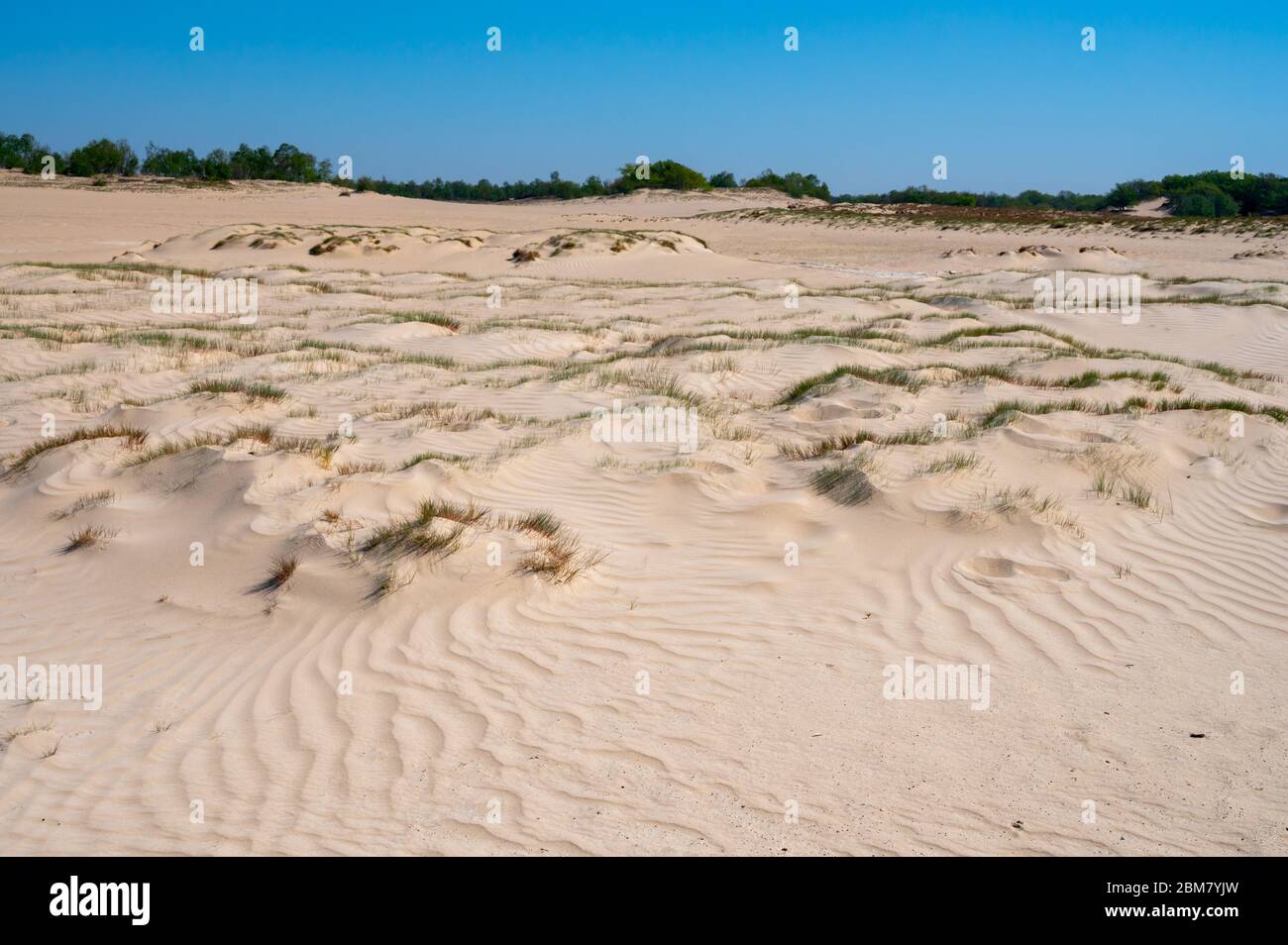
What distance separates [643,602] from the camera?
17.0ft

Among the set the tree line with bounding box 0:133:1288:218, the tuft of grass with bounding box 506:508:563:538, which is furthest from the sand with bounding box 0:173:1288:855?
the tree line with bounding box 0:133:1288:218

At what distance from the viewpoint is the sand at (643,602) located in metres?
3.58

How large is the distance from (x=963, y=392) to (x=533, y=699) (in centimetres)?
638

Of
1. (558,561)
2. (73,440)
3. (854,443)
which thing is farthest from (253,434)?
(854,443)

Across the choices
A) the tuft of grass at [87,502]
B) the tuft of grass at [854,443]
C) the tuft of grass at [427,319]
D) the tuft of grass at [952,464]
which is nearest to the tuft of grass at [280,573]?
the tuft of grass at [87,502]

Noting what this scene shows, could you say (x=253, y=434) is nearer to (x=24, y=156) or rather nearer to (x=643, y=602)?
(x=643, y=602)

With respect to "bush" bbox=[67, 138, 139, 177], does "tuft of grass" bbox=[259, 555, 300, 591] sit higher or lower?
lower

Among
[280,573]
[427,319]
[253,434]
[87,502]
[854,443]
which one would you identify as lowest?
[280,573]

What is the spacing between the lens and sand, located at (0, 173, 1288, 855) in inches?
141

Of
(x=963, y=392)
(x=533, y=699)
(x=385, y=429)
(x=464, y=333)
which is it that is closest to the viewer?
(x=533, y=699)

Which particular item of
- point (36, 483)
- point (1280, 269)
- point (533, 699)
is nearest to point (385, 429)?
point (36, 483)

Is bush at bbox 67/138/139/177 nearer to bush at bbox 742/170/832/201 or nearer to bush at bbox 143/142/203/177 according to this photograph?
bush at bbox 143/142/203/177
